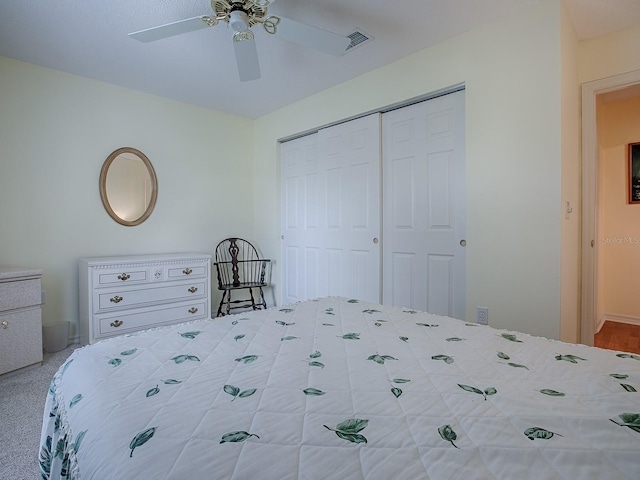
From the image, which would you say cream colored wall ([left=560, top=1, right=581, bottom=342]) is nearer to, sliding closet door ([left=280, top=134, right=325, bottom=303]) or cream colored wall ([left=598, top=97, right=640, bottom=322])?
cream colored wall ([left=598, top=97, right=640, bottom=322])

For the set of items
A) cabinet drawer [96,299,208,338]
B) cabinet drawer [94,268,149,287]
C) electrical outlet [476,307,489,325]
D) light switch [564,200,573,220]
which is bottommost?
cabinet drawer [96,299,208,338]

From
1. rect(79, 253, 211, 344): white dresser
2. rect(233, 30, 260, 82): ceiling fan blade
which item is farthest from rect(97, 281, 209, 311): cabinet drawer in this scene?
rect(233, 30, 260, 82): ceiling fan blade

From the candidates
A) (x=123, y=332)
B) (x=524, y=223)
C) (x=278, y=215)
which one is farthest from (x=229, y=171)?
(x=524, y=223)

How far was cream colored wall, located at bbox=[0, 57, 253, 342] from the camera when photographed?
286 centimetres

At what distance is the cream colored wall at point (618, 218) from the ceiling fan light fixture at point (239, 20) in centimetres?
395

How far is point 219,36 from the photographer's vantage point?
96.7 inches

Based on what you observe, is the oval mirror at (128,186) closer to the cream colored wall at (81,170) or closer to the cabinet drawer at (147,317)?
the cream colored wall at (81,170)

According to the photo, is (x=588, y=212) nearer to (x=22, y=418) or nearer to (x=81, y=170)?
(x=22, y=418)

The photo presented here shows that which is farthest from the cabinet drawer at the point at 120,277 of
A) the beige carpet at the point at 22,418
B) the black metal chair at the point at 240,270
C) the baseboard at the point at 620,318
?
the baseboard at the point at 620,318

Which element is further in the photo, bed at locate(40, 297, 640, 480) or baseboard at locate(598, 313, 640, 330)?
baseboard at locate(598, 313, 640, 330)

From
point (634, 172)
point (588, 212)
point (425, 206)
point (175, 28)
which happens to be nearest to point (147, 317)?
point (175, 28)

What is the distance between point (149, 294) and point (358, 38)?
9.21ft

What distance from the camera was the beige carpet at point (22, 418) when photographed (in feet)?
4.83

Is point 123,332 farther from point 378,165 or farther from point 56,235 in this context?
point 378,165
